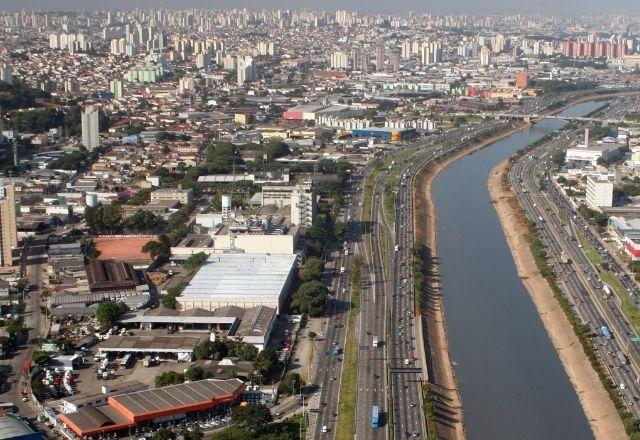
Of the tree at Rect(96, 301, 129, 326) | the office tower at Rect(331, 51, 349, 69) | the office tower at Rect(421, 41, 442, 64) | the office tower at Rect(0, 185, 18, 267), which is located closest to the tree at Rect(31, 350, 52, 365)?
Answer: the tree at Rect(96, 301, 129, 326)

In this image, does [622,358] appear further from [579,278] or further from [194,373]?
[194,373]

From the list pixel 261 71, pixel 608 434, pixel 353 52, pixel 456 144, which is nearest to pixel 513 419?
pixel 608 434

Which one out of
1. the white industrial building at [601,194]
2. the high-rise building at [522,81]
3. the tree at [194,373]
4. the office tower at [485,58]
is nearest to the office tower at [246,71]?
the high-rise building at [522,81]

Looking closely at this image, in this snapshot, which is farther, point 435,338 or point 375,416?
point 435,338

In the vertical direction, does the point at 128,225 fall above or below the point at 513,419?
above

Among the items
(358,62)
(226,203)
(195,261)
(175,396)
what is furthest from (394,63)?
(175,396)

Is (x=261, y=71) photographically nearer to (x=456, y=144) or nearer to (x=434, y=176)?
Result: (x=456, y=144)
